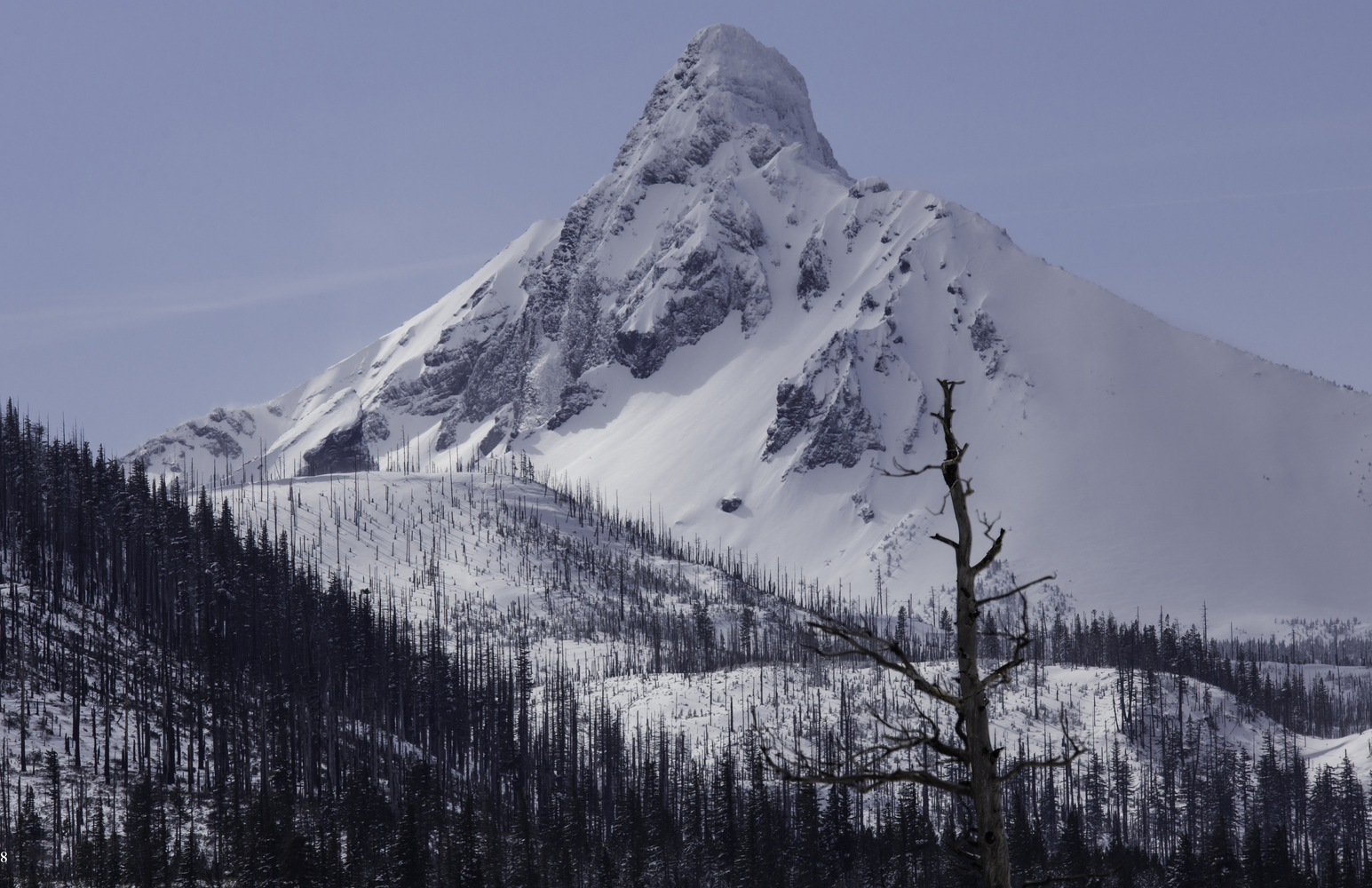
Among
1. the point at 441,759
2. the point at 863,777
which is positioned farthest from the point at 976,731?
the point at 441,759

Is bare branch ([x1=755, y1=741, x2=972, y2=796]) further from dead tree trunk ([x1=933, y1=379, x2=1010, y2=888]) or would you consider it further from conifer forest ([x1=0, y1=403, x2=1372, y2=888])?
conifer forest ([x1=0, y1=403, x2=1372, y2=888])

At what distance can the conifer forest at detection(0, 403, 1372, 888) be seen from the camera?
298 ft

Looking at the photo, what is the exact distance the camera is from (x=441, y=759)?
137 m

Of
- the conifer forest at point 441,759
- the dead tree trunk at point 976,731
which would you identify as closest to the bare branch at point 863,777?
the dead tree trunk at point 976,731

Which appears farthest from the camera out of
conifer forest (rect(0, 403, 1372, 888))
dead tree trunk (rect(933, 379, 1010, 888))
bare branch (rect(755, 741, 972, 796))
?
conifer forest (rect(0, 403, 1372, 888))

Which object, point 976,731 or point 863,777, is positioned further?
point 976,731

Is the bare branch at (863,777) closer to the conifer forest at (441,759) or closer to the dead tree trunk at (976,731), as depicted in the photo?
the dead tree trunk at (976,731)

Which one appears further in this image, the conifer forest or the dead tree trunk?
the conifer forest

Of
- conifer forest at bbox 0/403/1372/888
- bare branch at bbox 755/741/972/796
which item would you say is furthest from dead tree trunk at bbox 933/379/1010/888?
conifer forest at bbox 0/403/1372/888

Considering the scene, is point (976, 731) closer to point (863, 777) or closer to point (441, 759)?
point (863, 777)

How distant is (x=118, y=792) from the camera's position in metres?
101

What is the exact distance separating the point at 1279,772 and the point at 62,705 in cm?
13335

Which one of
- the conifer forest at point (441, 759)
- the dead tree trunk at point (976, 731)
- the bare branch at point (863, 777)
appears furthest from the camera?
the conifer forest at point (441, 759)

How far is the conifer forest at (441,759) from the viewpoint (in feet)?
298
